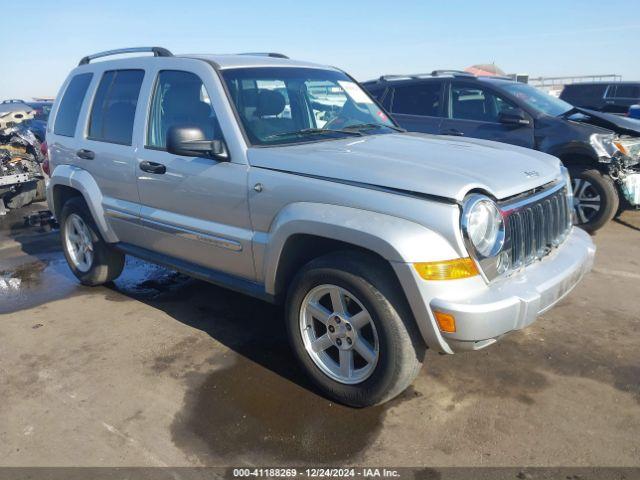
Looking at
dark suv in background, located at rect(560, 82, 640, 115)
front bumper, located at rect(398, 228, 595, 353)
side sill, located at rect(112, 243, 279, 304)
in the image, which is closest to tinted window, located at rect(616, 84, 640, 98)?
dark suv in background, located at rect(560, 82, 640, 115)

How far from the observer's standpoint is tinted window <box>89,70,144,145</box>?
4285 mm

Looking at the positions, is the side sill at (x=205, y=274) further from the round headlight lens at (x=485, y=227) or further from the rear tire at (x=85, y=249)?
the round headlight lens at (x=485, y=227)

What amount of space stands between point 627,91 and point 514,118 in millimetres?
10285

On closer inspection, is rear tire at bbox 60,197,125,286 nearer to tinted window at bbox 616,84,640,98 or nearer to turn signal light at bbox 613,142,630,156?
turn signal light at bbox 613,142,630,156

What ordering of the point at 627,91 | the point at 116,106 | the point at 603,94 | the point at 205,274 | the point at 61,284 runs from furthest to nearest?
1. the point at 603,94
2. the point at 627,91
3. the point at 61,284
4. the point at 116,106
5. the point at 205,274

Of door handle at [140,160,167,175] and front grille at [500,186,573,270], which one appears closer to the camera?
front grille at [500,186,573,270]

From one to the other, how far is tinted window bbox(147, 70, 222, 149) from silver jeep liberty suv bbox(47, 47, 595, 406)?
0.01m

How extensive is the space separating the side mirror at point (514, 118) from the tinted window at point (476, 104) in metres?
0.18

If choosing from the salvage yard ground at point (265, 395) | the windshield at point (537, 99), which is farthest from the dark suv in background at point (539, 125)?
the salvage yard ground at point (265, 395)

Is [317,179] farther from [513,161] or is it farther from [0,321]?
[0,321]

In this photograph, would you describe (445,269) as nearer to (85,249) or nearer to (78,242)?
(85,249)

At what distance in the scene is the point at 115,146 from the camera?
4359 mm

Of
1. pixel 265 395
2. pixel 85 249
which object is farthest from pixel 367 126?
pixel 85 249

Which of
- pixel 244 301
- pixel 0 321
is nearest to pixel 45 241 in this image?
pixel 0 321
